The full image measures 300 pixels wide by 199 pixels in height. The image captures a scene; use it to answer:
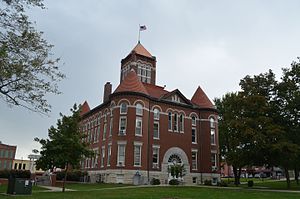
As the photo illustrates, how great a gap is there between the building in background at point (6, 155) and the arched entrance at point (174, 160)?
73.6 meters

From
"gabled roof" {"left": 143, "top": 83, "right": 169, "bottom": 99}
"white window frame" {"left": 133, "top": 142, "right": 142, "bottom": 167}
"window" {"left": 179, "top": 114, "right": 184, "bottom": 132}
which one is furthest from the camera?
"gabled roof" {"left": 143, "top": 83, "right": 169, "bottom": 99}

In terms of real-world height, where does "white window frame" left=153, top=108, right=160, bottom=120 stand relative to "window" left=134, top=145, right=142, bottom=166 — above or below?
above

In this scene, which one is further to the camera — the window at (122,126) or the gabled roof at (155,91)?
the gabled roof at (155,91)

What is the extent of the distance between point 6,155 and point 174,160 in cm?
7559

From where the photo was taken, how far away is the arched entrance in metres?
43.3

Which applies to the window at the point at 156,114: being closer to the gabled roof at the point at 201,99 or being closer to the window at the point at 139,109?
the window at the point at 139,109

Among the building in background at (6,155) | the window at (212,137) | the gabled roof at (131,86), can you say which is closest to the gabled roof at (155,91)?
the gabled roof at (131,86)

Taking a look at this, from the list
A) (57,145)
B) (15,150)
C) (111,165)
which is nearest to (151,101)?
(111,165)

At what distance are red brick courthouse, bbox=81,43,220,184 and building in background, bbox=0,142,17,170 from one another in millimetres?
60693

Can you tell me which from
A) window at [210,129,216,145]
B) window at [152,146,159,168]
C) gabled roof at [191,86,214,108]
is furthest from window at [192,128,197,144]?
window at [152,146,159,168]

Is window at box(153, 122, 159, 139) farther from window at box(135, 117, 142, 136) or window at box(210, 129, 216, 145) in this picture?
window at box(210, 129, 216, 145)

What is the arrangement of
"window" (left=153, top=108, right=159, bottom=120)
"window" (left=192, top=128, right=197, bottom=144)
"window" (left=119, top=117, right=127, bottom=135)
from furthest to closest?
"window" (left=192, top=128, right=197, bottom=144) < "window" (left=153, top=108, right=159, bottom=120) < "window" (left=119, top=117, right=127, bottom=135)

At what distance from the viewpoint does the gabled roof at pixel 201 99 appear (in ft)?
161

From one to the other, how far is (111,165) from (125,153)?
2264 mm
